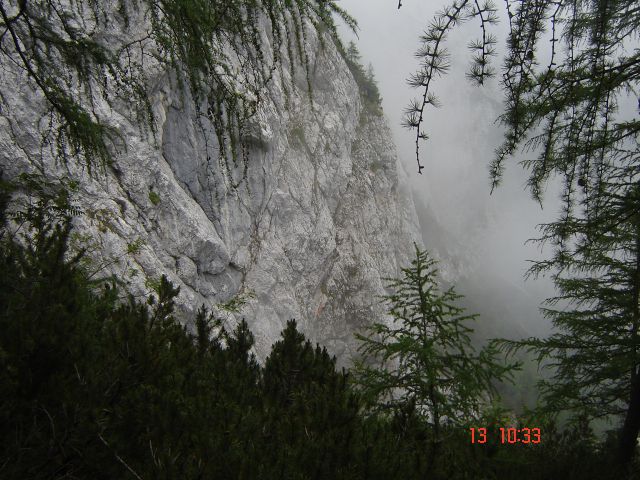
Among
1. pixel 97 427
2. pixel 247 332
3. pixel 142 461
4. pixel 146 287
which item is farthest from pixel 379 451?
pixel 146 287

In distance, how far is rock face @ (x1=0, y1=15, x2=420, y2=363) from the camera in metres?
11.4

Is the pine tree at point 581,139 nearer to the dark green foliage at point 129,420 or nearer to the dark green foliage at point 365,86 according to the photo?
the dark green foliage at point 129,420

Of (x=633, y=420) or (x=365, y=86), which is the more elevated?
(x=365, y=86)

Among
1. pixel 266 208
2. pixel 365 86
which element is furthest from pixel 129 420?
pixel 365 86

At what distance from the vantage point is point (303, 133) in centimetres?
2873

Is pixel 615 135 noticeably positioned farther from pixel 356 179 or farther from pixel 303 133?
pixel 356 179

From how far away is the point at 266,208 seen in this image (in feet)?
74.2

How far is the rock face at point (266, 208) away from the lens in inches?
447
